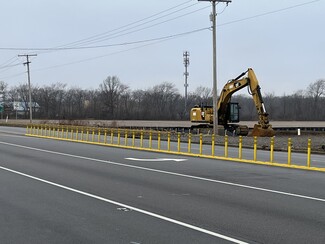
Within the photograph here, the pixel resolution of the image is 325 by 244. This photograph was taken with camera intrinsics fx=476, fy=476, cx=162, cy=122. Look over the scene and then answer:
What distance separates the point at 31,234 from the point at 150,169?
384 inches

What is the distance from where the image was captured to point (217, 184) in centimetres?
1288

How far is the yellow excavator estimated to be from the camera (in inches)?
1597

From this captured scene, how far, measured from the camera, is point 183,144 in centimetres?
3397

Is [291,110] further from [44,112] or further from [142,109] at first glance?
[44,112]

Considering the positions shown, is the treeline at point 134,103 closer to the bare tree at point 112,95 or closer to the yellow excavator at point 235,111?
the bare tree at point 112,95

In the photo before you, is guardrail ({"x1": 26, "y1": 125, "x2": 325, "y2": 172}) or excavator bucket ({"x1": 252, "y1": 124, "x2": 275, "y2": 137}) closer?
guardrail ({"x1": 26, "y1": 125, "x2": 325, "y2": 172})

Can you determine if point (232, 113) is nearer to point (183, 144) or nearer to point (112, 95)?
point (183, 144)

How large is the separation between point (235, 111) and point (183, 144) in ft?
48.0

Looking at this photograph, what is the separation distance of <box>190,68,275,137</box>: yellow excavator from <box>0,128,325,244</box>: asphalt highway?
2428cm

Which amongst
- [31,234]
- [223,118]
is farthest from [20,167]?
[223,118]

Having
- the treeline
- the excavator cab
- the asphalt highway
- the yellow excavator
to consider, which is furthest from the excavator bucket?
the treeline

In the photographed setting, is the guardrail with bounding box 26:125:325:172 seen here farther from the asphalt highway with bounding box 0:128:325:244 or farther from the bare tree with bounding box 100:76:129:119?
the bare tree with bounding box 100:76:129:119

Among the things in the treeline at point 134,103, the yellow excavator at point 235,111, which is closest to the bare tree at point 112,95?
the treeline at point 134,103

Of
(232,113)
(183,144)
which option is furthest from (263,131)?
(183,144)
